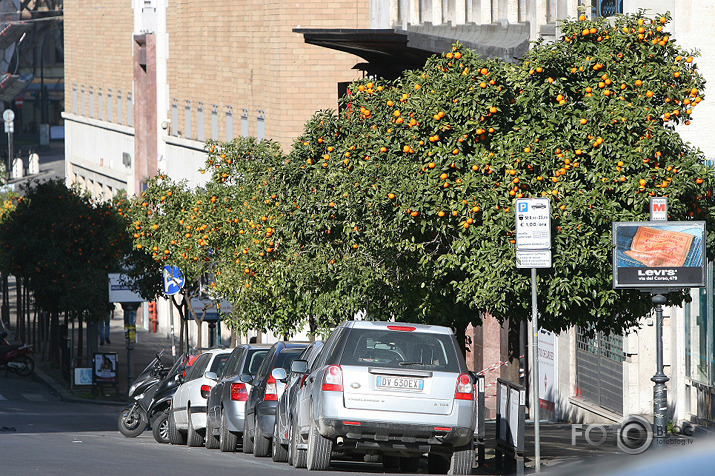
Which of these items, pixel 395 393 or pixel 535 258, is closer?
pixel 395 393

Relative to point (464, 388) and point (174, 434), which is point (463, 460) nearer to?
point (464, 388)

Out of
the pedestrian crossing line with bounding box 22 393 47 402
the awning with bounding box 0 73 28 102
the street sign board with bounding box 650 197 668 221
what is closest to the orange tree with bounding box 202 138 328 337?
the street sign board with bounding box 650 197 668 221

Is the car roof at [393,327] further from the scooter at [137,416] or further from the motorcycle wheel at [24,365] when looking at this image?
the motorcycle wheel at [24,365]

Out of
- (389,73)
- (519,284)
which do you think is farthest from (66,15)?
(519,284)

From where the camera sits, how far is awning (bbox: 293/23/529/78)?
88.4 ft

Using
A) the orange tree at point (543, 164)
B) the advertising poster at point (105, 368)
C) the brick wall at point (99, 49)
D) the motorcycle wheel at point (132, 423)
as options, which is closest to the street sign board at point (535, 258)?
the orange tree at point (543, 164)

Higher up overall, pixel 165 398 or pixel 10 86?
pixel 10 86

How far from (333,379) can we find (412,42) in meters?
17.1

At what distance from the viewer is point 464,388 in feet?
41.2

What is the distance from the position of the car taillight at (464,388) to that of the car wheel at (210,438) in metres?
7.63

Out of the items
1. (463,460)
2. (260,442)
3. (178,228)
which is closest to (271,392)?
(260,442)

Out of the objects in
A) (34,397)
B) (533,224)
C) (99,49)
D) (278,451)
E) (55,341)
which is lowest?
(34,397)

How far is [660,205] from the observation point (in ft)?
45.8

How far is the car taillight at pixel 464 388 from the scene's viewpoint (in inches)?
494
